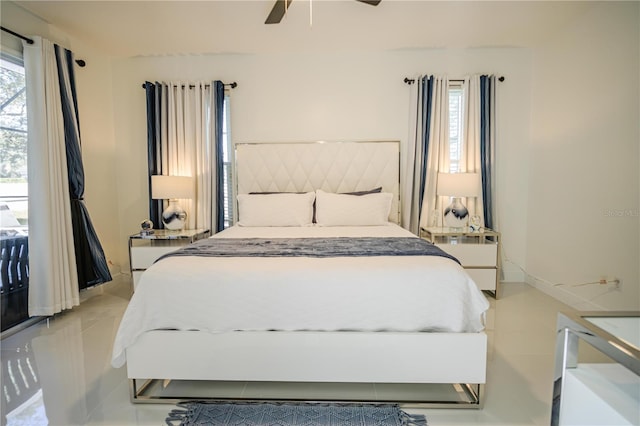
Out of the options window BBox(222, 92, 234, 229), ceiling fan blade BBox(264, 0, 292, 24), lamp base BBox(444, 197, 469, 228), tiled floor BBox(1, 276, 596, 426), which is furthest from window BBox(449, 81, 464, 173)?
window BBox(222, 92, 234, 229)

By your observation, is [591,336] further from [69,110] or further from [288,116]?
[69,110]

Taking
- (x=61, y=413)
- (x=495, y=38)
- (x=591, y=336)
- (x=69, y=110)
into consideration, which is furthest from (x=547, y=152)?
(x=69, y=110)

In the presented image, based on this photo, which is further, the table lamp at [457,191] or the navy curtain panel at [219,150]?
the navy curtain panel at [219,150]

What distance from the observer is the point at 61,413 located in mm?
1716

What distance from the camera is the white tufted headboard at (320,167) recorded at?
3826mm

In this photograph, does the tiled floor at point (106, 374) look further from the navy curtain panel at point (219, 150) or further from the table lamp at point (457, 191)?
the navy curtain panel at point (219, 150)

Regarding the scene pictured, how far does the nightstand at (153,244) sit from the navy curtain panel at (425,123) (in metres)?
2.47

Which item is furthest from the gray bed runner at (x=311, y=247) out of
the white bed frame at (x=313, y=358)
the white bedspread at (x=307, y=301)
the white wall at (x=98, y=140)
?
the white wall at (x=98, y=140)

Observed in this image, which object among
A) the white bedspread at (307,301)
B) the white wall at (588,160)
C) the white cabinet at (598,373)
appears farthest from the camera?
the white wall at (588,160)

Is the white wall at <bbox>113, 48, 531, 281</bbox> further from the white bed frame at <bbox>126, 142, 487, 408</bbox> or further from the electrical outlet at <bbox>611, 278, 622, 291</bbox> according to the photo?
the white bed frame at <bbox>126, 142, 487, 408</bbox>

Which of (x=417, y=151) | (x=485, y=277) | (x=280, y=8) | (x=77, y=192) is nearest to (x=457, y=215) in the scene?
(x=485, y=277)

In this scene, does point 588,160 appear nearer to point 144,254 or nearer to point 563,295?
point 563,295

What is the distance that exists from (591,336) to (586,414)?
209 millimetres

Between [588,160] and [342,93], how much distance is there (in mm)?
2415
